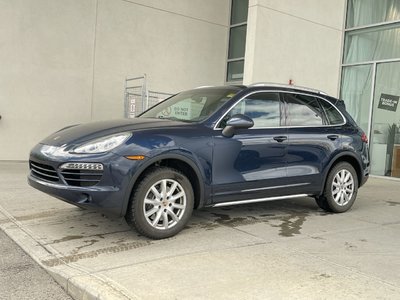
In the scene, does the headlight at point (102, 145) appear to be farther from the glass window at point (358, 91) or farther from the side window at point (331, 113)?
the glass window at point (358, 91)

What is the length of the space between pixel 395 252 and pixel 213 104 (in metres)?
2.60

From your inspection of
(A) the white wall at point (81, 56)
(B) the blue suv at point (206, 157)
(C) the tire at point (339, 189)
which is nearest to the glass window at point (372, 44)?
(A) the white wall at point (81, 56)

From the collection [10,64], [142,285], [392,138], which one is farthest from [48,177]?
[392,138]

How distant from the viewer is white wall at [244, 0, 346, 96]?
11492 millimetres

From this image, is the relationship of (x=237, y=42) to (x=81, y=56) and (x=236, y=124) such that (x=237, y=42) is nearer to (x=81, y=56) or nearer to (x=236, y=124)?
(x=81, y=56)

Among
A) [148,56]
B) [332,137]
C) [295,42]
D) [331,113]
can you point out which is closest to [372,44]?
[295,42]

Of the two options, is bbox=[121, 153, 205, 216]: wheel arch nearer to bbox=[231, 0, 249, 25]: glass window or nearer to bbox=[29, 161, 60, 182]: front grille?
bbox=[29, 161, 60, 182]: front grille

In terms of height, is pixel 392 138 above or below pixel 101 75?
below

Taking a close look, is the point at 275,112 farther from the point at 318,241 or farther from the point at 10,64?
the point at 10,64

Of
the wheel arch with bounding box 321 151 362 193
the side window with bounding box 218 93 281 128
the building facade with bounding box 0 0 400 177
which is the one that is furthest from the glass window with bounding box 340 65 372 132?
the side window with bounding box 218 93 281 128

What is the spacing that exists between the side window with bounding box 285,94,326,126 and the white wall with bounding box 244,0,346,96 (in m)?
5.05

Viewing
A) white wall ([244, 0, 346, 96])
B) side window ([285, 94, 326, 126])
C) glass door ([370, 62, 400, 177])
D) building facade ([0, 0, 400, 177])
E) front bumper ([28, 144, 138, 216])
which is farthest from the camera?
building facade ([0, 0, 400, 177])

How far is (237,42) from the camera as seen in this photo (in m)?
16.1

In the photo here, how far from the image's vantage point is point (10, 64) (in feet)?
38.9
